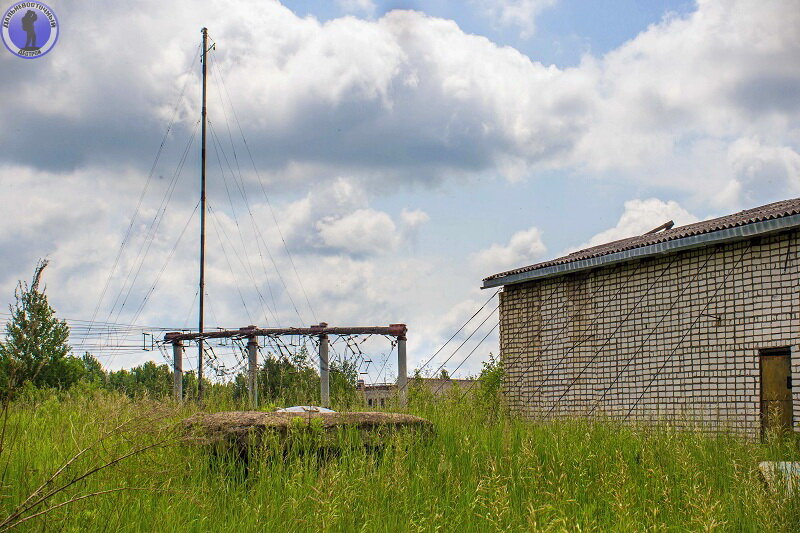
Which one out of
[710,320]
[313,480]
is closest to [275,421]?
[313,480]

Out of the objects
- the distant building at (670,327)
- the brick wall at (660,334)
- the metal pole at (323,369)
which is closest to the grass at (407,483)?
the distant building at (670,327)

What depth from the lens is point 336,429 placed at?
7.74 meters

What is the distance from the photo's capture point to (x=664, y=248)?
14.4 meters

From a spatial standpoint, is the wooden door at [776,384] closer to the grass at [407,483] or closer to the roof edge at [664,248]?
the roof edge at [664,248]

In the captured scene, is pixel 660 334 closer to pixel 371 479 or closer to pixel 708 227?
pixel 708 227

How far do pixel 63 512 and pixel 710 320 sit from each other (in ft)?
39.6

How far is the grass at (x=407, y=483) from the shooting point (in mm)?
5070

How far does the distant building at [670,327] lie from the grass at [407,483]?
323 centimetres

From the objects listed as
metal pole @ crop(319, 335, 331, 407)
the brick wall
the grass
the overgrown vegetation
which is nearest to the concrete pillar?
metal pole @ crop(319, 335, 331, 407)

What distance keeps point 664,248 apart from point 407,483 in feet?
32.3

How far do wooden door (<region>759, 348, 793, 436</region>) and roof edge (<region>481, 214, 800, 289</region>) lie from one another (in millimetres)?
2105

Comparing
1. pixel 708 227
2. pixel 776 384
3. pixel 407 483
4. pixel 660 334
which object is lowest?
pixel 407 483

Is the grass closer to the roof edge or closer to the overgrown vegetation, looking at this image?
the overgrown vegetation

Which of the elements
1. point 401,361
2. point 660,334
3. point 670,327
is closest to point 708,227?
point 670,327
